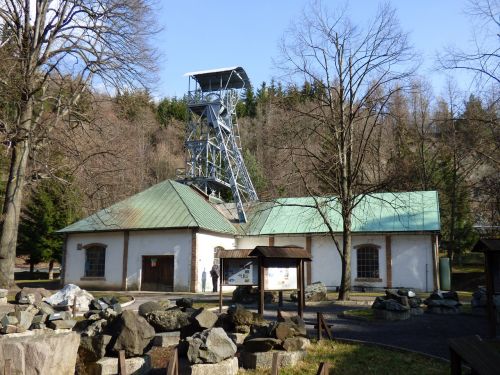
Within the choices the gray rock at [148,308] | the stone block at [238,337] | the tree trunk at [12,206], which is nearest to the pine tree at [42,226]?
the tree trunk at [12,206]

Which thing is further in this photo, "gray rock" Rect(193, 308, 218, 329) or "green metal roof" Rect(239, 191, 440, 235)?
"green metal roof" Rect(239, 191, 440, 235)

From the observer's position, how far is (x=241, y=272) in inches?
563

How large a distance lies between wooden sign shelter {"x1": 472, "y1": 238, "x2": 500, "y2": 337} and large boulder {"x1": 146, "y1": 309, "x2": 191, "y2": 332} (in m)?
6.44

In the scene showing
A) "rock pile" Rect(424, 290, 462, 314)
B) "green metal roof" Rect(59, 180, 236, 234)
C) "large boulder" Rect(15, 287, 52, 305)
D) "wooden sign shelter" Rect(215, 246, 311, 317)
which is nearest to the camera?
"wooden sign shelter" Rect(215, 246, 311, 317)

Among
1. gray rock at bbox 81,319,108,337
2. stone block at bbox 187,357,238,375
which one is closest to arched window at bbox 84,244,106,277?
gray rock at bbox 81,319,108,337

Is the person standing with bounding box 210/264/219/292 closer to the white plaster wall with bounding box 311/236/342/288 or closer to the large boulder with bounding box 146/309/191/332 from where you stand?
the white plaster wall with bounding box 311/236/342/288

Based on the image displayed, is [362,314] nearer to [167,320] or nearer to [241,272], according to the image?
[241,272]

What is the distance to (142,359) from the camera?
8164 millimetres

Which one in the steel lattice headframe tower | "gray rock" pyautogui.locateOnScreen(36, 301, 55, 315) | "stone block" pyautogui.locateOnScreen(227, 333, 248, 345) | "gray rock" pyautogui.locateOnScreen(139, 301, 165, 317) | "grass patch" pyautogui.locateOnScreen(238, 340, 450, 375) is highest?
the steel lattice headframe tower

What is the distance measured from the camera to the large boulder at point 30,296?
13.2m

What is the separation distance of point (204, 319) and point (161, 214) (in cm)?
1847

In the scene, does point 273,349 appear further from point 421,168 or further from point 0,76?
point 421,168

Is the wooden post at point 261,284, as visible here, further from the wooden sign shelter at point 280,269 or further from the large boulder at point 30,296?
the large boulder at point 30,296

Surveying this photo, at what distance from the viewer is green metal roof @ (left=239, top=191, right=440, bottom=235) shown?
26672 mm
